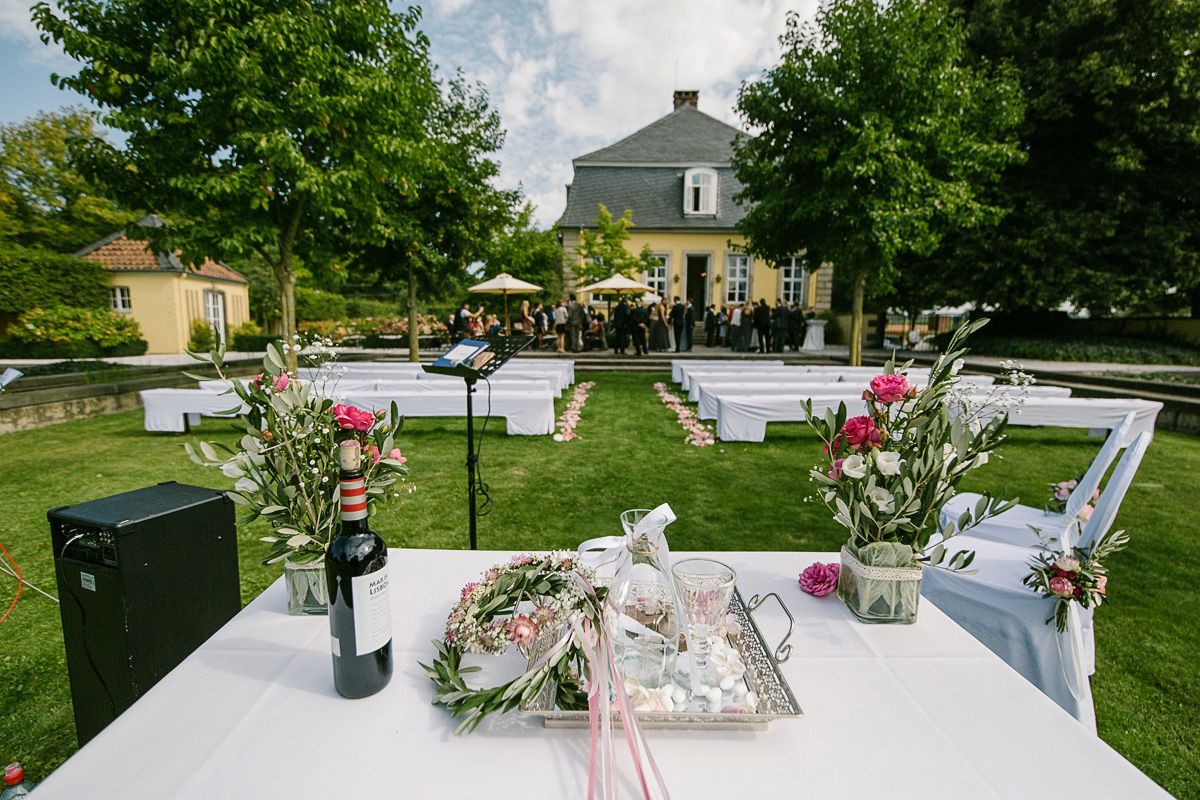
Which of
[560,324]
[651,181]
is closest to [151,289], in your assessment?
A: [560,324]

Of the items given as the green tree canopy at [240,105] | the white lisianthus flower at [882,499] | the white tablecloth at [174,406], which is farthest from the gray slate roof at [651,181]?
the white lisianthus flower at [882,499]

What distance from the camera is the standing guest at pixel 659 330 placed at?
665 inches

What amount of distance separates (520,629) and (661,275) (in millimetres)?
23448

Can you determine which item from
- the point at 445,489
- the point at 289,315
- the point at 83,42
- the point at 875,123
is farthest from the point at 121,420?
the point at 875,123

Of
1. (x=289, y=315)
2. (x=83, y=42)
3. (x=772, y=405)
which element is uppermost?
(x=83, y=42)

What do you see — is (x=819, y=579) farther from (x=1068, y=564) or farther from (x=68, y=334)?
(x=68, y=334)

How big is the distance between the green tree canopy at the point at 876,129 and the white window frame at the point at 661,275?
1160cm

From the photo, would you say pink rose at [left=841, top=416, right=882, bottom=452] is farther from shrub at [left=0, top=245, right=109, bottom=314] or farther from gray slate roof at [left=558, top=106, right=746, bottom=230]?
shrub at [left=0, top=245, right=109, bottom=314]

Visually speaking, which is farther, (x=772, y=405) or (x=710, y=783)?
(x=772, y=405)

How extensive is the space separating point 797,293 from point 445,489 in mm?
21273

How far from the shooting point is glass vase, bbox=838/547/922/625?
1477 millimetres

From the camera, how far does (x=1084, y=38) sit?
1437 cm

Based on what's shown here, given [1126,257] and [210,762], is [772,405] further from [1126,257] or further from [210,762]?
[1126,257]

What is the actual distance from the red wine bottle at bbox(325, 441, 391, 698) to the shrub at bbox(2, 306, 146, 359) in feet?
70.2
